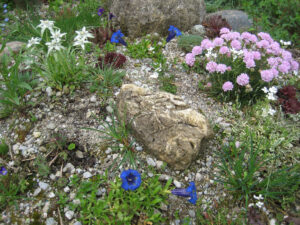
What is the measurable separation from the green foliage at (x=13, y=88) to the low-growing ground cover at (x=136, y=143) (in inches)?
0.6

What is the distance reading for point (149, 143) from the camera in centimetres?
313

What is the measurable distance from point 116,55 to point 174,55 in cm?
125

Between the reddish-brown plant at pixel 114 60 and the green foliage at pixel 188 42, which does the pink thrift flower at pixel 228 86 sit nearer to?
the green foliage at pixel 188 42

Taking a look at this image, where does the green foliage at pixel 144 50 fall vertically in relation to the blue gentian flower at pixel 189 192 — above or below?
above

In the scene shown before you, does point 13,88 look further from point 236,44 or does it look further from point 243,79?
point 236,44

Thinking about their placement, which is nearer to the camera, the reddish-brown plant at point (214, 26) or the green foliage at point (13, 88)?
the green foliage at point (13, 88)

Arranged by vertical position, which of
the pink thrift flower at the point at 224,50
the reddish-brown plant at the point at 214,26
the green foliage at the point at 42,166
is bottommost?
the green foliage at the point at 42,166

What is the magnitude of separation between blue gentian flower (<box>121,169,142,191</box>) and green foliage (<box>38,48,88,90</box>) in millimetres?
1920

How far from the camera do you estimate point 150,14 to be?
5188mm

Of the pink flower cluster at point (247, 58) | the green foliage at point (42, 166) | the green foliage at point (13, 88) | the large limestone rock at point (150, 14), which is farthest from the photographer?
the large limestone rock at point (150, 14)

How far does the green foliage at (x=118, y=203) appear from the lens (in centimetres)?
259

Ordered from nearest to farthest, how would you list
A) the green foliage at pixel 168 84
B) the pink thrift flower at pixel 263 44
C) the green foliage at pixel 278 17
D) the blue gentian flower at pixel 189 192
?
the blue gentian flower at pixel 189 192
the pink thrift flower at pixel 263 44
the green foliage at pixel 168 84
the green foliage at pixel 278 17

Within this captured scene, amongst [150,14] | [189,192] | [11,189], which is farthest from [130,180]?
[150,14]

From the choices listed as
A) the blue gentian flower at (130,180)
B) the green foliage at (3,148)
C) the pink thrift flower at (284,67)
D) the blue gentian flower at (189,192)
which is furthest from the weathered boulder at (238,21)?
the green foliage at (3,148)
